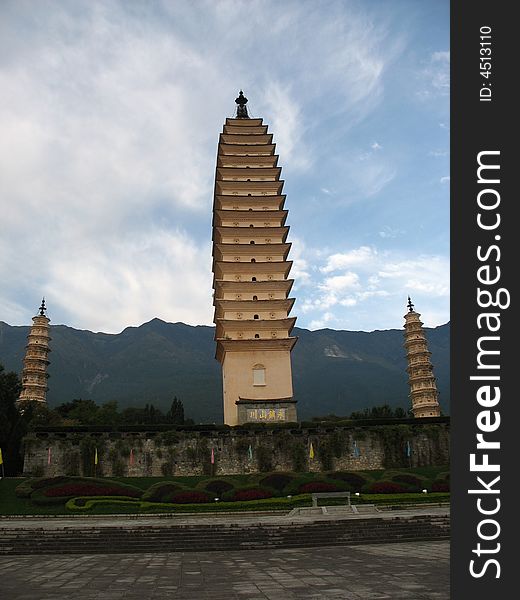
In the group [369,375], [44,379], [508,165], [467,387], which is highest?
[508,165]

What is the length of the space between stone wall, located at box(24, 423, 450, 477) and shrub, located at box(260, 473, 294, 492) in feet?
14.2

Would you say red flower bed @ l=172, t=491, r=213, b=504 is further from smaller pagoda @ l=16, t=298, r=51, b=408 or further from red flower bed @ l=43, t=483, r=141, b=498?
smaller pagoda @ l=16, t=298, r=51, b=408

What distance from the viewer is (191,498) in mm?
20625

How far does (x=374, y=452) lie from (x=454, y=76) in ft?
87.8

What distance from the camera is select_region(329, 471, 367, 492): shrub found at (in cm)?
2297

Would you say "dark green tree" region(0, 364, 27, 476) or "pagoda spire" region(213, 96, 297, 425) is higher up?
"pagoda spire" region(213, 96, 297, 425)

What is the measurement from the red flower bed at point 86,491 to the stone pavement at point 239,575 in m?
8.75

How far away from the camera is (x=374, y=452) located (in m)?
28.7

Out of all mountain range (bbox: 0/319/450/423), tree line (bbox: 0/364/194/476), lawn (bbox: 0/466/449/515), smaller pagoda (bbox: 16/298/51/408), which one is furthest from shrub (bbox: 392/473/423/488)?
mountain range (bbox: 0/319/450/423)

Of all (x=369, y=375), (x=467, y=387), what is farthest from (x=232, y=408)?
(x=369, y=375)

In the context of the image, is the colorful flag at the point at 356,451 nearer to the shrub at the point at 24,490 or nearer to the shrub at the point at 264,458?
the shrub at the point at 264,458

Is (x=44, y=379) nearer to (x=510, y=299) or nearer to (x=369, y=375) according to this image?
(x=510, y=299)

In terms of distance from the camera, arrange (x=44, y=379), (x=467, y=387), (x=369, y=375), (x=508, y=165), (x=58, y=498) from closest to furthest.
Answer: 1. (x=467, y=387)
2. (x=508, y=165)
3. (x=58, y=498)
4. (x=44, y=379)
5. (x=369, y=375)

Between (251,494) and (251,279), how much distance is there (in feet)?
61.7
